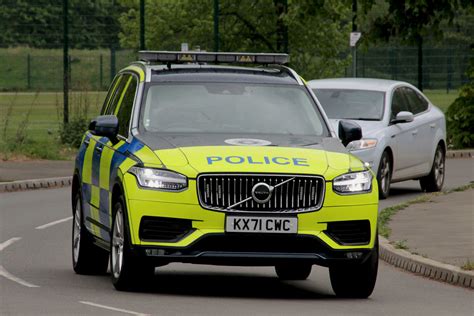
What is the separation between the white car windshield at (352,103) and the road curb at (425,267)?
7352 mm

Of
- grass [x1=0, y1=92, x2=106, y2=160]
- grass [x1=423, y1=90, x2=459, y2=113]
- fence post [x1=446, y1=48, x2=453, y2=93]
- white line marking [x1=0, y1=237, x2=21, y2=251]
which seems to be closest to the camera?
white line marking [x1=0, y1=237, x2=21, y2=251]

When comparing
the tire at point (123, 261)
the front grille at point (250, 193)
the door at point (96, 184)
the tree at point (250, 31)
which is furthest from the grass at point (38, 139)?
the front grille at point (250, 193)

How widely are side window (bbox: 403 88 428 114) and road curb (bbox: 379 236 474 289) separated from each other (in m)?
8.85

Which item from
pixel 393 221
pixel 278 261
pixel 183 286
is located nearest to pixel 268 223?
pixel 278 261

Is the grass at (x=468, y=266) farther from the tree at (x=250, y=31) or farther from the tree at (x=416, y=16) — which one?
the tree at (x=250, y=31)

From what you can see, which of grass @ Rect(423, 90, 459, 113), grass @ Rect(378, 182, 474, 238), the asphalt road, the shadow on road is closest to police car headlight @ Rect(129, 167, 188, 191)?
the asphalt road

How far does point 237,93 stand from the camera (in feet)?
46.2

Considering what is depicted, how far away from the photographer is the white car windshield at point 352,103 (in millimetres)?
24219

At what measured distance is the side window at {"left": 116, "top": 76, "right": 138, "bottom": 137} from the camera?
13891 mm

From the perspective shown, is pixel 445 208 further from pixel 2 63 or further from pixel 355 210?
pixel 2 63

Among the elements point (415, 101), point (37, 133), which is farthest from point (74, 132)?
point (415, 101)

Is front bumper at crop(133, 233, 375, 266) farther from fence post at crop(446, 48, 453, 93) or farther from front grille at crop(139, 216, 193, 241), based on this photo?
fence post at crop(446, 48, 453, 93)

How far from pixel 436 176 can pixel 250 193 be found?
13750 mm

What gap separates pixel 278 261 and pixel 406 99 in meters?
13.3
